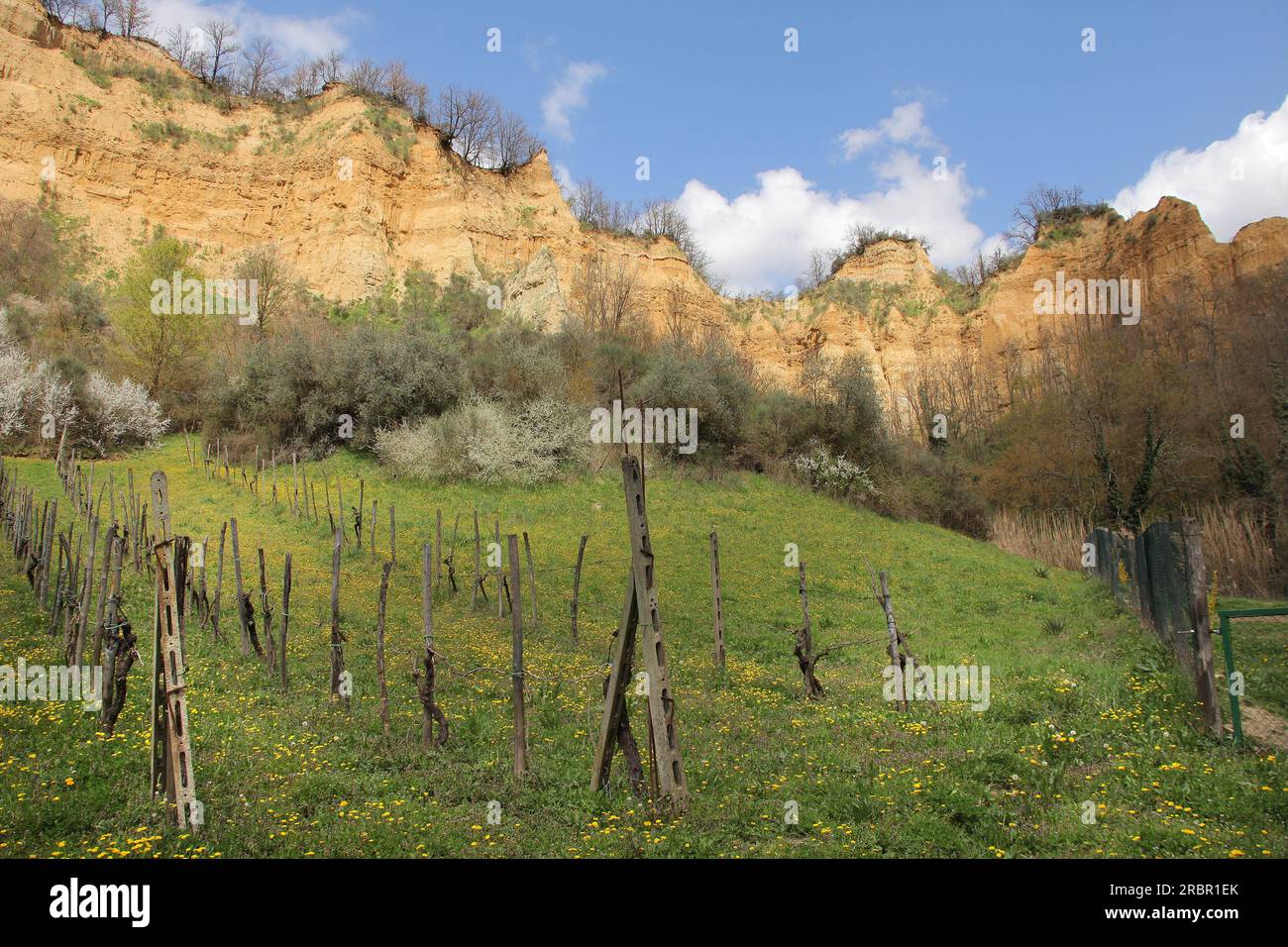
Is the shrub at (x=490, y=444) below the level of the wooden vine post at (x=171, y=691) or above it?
above

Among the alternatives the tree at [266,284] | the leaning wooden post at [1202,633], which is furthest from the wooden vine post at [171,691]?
the tree at [266,284]

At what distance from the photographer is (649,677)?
5336mm

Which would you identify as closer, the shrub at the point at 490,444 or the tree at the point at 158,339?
the shrub at the point at 490,444

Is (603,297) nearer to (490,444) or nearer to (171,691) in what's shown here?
(490,444)

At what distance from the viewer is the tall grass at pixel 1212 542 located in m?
18.8

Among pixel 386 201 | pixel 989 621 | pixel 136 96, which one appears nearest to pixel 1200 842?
pixel 989 621

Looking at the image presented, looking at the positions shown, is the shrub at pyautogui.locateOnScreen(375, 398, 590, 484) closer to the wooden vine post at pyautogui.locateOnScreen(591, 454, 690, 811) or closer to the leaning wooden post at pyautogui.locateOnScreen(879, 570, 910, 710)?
the leaning wooden post at pyautogui.locateOnScreen(879, 570, 910, 710)

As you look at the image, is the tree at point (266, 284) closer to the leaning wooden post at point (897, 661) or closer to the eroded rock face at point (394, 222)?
the eroded rock face at point (394, 222)

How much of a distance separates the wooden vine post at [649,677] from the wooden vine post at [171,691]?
287 cm

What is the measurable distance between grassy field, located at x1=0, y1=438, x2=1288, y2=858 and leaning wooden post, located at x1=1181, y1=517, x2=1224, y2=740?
Result: 0.81 feet

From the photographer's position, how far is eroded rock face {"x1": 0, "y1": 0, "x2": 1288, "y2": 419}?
3994 centimetres

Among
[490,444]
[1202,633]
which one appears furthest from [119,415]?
[1202,633]

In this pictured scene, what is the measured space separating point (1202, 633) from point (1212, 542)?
1748 centimetres

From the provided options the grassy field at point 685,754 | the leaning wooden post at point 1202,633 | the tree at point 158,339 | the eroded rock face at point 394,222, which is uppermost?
the eroded rock face at point 394,222
